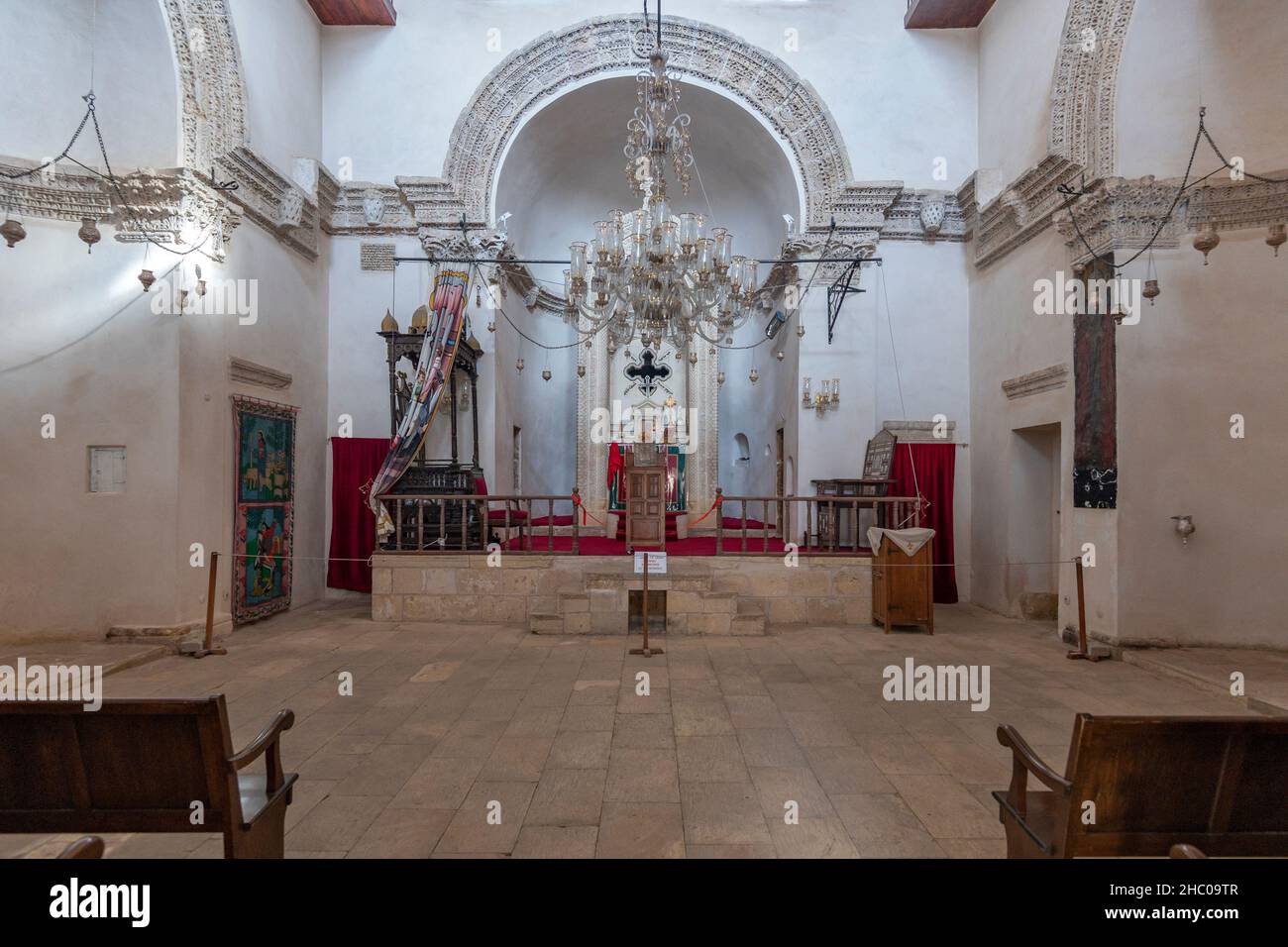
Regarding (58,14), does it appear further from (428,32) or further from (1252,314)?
(1252,314)

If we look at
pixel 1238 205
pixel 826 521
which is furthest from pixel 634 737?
pixel 1238 205

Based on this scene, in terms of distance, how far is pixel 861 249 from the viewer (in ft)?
27.6

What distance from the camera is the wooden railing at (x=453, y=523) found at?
6.96 metres

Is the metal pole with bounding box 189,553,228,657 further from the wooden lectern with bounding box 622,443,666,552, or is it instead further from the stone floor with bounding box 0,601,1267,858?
the wooden lectern with bounding box 622,443,666,552

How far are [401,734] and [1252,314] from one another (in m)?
7.65

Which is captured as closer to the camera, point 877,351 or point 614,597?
point 614,597

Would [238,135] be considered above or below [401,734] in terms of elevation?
above

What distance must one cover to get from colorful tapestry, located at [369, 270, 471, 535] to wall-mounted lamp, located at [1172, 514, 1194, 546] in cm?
728

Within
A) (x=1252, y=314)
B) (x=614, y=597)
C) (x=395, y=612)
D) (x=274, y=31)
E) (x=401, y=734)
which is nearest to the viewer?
(x=401, y=734)

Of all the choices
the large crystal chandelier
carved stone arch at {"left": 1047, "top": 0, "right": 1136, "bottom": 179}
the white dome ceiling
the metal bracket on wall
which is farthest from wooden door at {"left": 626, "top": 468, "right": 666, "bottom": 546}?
carved stone arch at {"left": 1047, "top": 0, "right": 1136, "bottom": 179}

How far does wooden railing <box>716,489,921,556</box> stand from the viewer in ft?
22.6

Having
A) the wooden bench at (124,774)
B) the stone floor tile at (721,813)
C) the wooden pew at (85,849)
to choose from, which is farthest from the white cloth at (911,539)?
the wooden pew at (85,849)
